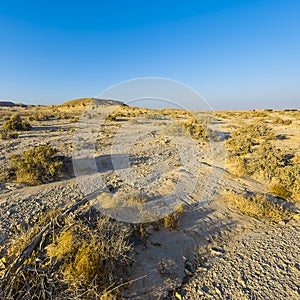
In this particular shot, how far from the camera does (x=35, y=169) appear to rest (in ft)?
19.0

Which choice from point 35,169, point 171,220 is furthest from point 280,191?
point 35,169

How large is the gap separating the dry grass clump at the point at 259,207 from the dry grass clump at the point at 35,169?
489 centimetres

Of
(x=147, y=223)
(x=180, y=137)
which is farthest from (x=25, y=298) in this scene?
(x=180, y=137)

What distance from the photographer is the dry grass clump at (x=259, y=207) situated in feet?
14.4

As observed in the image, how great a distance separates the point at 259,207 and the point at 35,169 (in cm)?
591

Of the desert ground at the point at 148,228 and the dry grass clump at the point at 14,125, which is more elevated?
the dry grass clump at the point at 14,125

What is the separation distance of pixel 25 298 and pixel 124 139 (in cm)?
983

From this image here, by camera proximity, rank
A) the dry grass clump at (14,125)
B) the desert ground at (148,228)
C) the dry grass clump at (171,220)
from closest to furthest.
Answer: the desert ground at (148,228), the dry grass clump at (171,220), the dry grass clump at (14,125)

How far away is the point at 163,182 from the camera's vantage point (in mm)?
5988

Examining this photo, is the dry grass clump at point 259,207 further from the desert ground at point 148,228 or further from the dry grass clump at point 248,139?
the dry grass clump at point 248,139

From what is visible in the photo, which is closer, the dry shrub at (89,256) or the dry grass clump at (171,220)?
the dry shrub at (89,256)

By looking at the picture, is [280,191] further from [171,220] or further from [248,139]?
[248,139]

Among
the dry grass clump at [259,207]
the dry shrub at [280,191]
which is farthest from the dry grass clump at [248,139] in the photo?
the dry grass clump at [259,207]

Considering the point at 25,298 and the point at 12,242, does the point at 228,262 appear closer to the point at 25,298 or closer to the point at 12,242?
the point at 25,298
